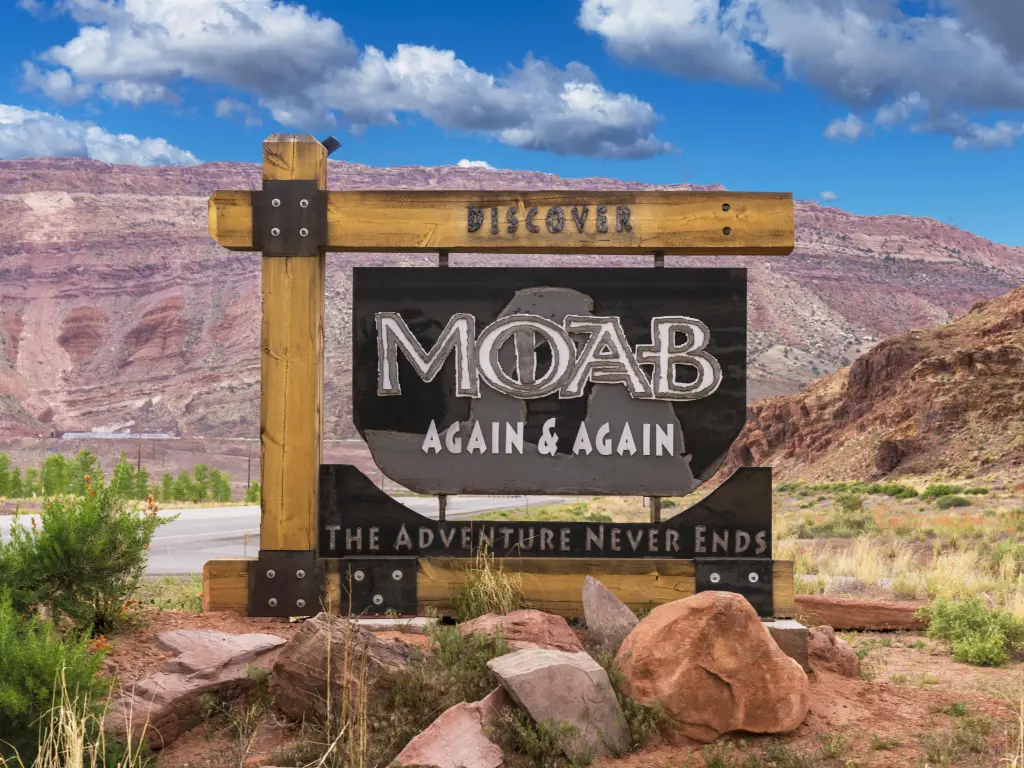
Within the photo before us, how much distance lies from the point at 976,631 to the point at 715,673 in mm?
4028

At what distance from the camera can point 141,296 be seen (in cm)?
13275

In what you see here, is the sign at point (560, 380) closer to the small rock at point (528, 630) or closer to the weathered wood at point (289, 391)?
the weathered wood at point (289, 391)

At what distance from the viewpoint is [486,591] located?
7.00 metres

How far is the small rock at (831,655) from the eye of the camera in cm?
655

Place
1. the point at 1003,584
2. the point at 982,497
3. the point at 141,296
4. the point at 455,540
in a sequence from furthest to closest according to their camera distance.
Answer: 1. the point at 141,296
2. the point at 982,497
3. the point at 1003,584
4. the point at 455,540

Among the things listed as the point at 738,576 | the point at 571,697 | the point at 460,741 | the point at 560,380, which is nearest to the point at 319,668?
the point at 460,741

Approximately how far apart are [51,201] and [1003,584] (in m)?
160

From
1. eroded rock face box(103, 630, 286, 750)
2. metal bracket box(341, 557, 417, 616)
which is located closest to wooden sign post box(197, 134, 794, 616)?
metal bracket box(341, 557, 417, 616)

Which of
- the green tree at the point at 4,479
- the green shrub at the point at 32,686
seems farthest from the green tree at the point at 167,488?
the green shrub at the point at 32,686

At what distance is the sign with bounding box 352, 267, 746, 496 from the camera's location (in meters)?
7.30

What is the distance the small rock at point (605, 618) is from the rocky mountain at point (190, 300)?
8771 cm

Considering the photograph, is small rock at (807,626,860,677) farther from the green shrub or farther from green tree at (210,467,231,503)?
green tree at (210,467,231,503)

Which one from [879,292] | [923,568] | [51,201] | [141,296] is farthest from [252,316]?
[923,568]

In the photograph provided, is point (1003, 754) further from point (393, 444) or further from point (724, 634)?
point (393, 444)
